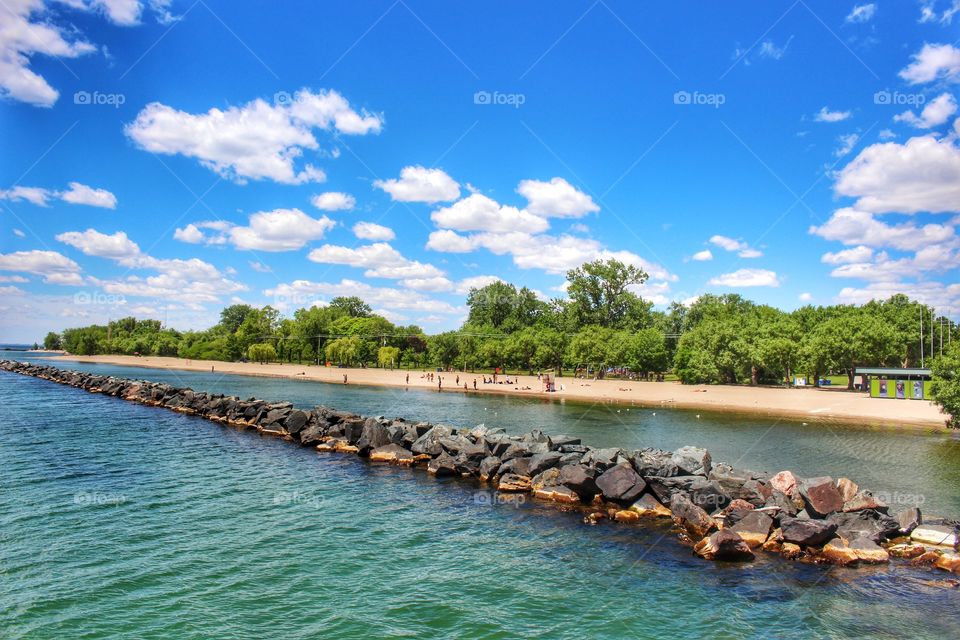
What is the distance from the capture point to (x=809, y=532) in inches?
728

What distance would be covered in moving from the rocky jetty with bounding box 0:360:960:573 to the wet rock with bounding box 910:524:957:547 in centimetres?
3

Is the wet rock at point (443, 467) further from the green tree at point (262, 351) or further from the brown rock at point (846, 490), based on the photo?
the green tree at point (262, 351)

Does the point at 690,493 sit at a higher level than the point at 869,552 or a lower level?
higher

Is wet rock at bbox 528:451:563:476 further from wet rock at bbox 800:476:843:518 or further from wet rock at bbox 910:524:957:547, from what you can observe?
wet rock at bbox 910:524:957:547

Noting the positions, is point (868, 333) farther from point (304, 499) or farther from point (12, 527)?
point (12, 527)

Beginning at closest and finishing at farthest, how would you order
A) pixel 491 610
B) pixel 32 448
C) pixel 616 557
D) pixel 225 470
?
pixel 491 610 → pixel 616 557 → pixel 225 470 → pixel 32 448

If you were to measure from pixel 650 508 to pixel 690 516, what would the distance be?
1.93 metres

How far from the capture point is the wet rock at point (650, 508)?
22.8m

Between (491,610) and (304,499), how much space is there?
41.6ft

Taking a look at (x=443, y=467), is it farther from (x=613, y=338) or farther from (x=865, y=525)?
(x=613, y=338)

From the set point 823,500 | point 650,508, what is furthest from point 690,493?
point 823,500

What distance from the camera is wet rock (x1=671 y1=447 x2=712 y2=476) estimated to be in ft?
83.1

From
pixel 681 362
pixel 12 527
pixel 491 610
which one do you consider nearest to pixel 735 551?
pixel 491 610

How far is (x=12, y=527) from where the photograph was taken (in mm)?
20219
